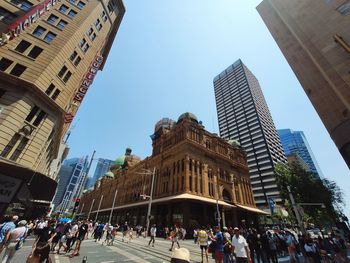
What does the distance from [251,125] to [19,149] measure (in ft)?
314

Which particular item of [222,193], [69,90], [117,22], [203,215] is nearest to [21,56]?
[69,90]

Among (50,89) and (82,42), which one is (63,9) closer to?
(82,42)

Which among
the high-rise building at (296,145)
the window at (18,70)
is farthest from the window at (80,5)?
the high-rise building at (296,145)

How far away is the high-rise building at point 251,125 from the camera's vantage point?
79500 mm

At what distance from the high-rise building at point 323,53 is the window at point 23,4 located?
30.2m

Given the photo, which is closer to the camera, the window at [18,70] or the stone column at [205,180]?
the window at [18,70]

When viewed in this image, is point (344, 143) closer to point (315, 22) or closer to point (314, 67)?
point (314, 67)

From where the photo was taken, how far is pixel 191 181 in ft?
107

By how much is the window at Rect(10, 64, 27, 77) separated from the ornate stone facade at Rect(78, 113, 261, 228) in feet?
65.3

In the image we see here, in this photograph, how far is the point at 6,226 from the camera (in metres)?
8.57

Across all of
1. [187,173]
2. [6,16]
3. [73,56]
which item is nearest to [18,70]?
[6,16]

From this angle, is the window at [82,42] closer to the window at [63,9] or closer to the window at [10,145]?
the window at [63,9]

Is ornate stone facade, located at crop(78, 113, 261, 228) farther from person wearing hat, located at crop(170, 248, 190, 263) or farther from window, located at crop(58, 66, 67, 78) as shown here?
person wearing hat, located at crop(170, 248, 190, 263)

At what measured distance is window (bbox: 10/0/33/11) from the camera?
2207cm
